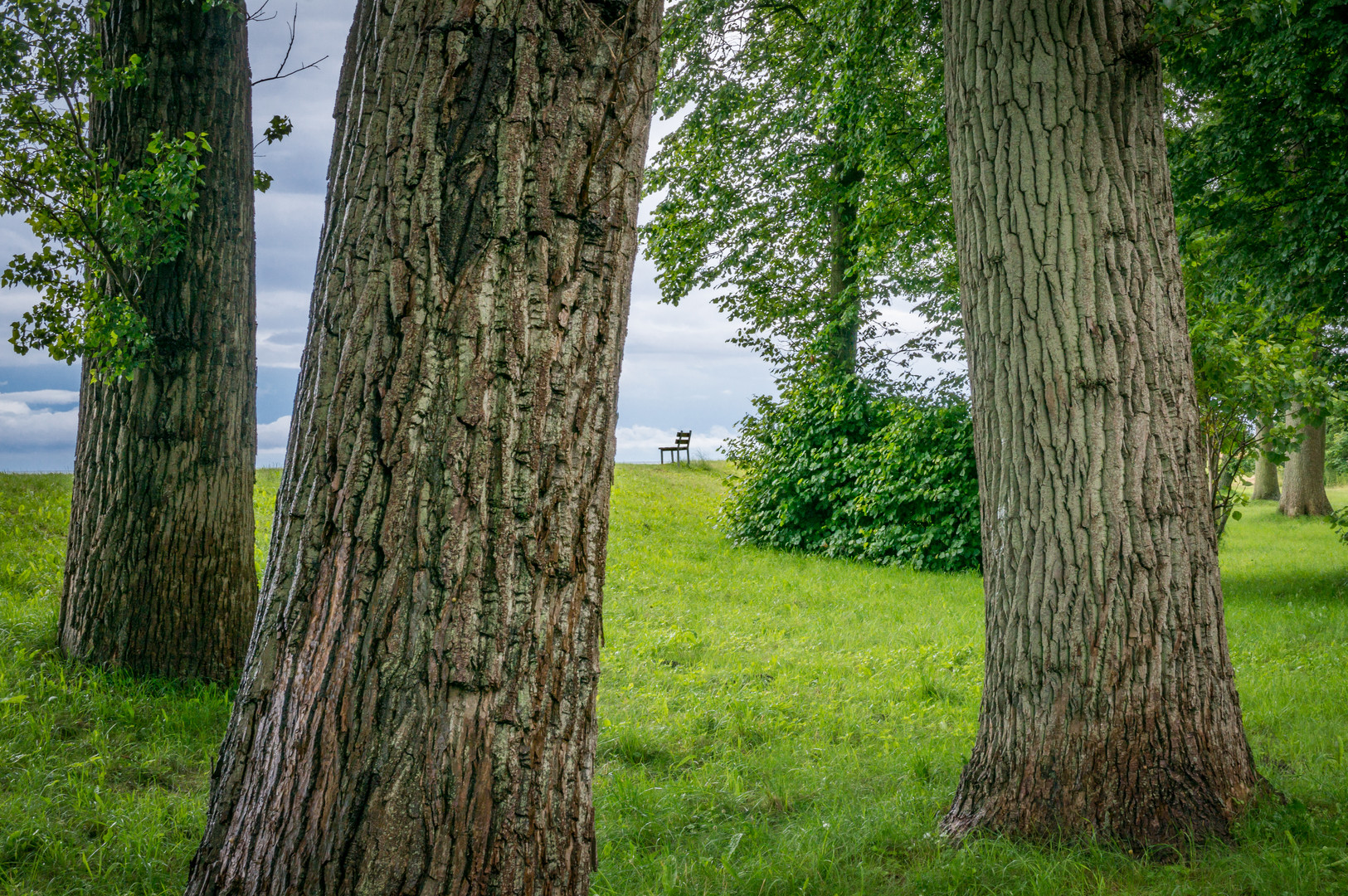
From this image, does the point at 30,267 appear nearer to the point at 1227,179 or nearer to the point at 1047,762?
the point at 1047,762

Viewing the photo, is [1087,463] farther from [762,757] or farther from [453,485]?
[453,485]

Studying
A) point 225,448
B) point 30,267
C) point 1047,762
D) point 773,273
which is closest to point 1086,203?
point 1047,762

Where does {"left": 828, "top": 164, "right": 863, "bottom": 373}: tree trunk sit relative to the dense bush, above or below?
above

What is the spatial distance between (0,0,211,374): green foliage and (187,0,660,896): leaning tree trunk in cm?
359

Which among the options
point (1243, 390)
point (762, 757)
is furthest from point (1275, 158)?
point (762, 757)

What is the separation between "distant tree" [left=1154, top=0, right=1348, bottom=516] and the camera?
7.78 meters

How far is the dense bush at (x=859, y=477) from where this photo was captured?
11.5 metres


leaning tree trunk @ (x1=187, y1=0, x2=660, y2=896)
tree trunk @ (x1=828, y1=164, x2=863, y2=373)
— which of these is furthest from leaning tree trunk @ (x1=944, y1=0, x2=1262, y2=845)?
tree trunk @ (x1=828, y1=164, x2=863, y2=373)

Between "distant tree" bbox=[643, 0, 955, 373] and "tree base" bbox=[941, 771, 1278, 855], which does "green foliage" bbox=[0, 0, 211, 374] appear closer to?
Answer: "tree base" bbox=[941, 771, 1278, 855]

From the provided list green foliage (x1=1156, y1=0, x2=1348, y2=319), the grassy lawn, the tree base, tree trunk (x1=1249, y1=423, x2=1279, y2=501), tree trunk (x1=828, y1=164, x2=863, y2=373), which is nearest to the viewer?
the grassy lawn

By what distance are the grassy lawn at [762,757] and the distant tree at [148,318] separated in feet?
1.55

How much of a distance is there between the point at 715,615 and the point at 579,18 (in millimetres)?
6992

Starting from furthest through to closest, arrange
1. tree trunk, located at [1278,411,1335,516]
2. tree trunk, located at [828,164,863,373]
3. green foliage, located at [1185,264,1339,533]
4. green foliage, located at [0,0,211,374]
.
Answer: tree trunk, located at [1278,411,1335,516]
tree trunk, located at [828,164,863,373]
green foliage, located at [1185,264,1339,533]
green foliage, located at [0,0,211,374]

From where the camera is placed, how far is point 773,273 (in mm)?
16359
